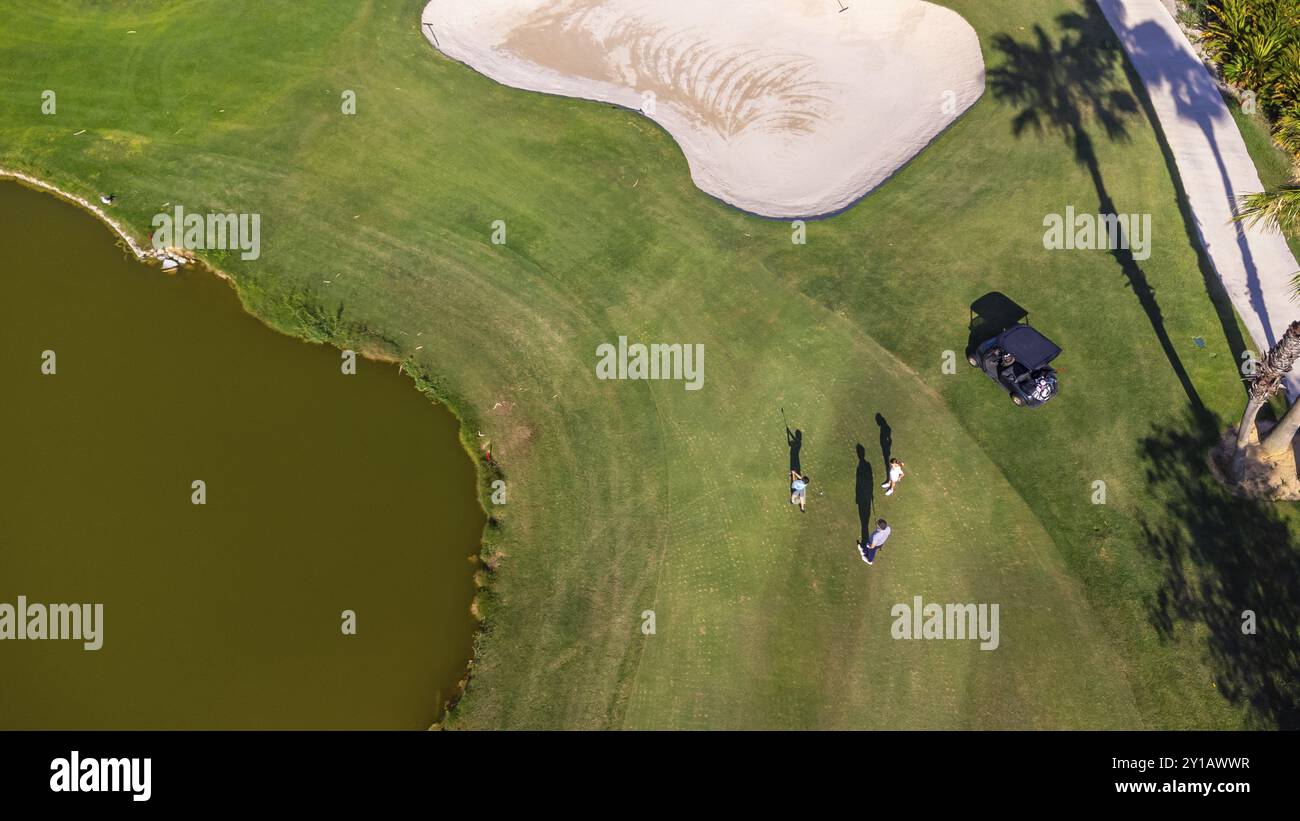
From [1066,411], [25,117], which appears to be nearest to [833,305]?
[1066,411]

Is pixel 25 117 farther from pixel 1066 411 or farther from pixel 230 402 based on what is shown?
pixel 1066 411

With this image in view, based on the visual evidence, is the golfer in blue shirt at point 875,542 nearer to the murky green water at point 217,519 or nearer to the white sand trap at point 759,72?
the murky green water at point 217,519

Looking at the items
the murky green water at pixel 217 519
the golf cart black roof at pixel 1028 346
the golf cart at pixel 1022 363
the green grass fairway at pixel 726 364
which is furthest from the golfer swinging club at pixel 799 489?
the murky green water at pixel 217 519

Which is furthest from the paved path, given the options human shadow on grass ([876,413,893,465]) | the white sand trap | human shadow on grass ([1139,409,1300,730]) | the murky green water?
the murky green water

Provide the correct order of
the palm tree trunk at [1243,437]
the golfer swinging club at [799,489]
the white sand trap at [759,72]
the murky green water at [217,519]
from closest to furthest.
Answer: the murky green water at [217,519] < the palm tree trunk at [1243,437] < the golfer swinging club at [799,489] < the white sand trap at [759,72]

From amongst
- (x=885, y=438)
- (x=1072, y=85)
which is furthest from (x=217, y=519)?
(x=1072, y=85)

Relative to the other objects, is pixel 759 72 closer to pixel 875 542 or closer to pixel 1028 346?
pixel 1028 346
